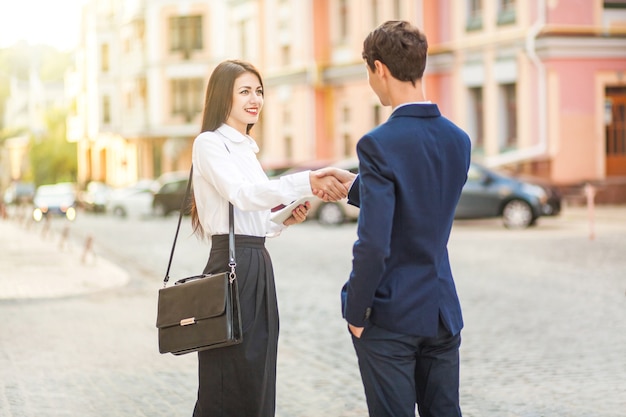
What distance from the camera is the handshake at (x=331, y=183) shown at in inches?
173

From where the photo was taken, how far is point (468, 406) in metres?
6.93

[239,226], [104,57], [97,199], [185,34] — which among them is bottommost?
[97,199]

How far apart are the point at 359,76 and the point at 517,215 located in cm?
1663

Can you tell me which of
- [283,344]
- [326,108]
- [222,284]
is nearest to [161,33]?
[326,108]

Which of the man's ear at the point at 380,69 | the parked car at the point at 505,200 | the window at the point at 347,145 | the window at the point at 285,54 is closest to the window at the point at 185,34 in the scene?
the window at the point at 285,54

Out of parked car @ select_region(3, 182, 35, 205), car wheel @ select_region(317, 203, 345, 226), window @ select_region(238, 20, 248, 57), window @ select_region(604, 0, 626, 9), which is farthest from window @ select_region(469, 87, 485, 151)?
parked car @ select_region(3, 182, 35, 205)

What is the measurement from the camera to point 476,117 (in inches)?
1389

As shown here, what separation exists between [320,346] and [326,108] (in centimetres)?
3345

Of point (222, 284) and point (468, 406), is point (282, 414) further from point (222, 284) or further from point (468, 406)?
point (222, 284)

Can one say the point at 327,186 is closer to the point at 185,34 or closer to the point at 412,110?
the point at 412,110

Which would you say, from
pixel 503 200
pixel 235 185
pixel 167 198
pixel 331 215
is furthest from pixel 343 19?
pixel 235 185

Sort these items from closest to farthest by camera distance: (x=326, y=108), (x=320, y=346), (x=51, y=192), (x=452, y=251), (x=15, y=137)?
(x=320, y=346)
(x=452, y=251)
(x=326, y=108)
(x=51, y=192)
(x=15, y=137)

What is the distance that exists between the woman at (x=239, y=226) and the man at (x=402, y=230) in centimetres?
72

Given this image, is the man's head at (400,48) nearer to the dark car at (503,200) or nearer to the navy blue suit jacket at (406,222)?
the navy blue suit jacket at (406,222)
